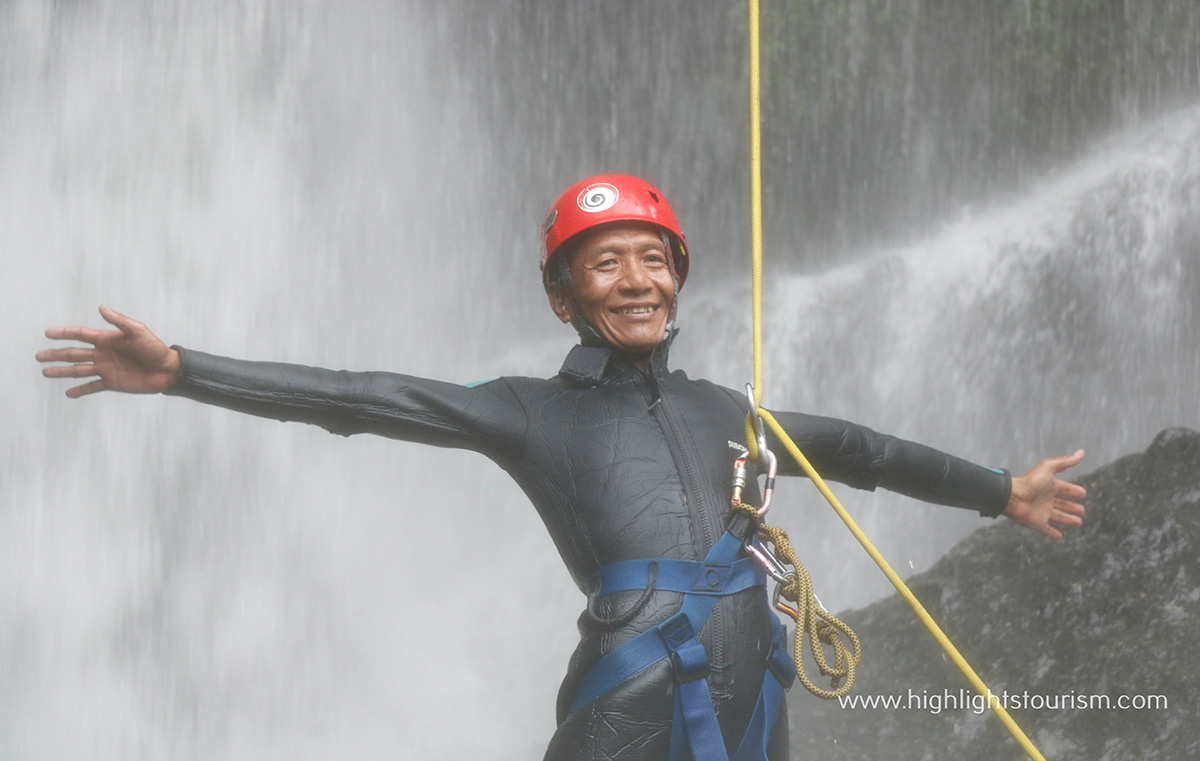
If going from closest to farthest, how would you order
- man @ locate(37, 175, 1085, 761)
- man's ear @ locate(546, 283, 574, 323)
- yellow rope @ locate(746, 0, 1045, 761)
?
man @ locate(37, 175, 1085, 761) → yellow rope @ locate(746, 0, 1045, 761) → man's ear @ locate(546, 283, 574, 323)

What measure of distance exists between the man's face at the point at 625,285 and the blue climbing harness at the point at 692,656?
0.52m

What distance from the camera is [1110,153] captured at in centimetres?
765

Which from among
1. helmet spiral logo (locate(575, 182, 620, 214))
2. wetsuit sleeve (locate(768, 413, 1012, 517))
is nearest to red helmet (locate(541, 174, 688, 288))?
helmet spiral logo (locate(575, 182, 620, 214))

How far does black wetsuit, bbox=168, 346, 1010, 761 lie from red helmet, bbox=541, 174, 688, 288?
0.88ft

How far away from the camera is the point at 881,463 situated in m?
2.89

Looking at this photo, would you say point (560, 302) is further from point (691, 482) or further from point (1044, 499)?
point (1044, 499)

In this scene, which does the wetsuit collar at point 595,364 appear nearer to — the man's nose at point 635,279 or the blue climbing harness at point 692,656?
the man's nose at point 635,279

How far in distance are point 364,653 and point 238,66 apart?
393 cm

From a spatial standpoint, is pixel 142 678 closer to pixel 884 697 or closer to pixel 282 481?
pixel 282 481

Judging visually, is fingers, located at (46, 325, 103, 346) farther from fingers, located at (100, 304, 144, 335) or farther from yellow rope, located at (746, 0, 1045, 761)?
yellow rope, located at (746, 0, 1045, 761)

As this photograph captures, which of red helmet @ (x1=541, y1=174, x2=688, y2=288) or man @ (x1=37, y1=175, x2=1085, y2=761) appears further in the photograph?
red helmet @ (x1=541, y1=174, x2=688, y2=288)

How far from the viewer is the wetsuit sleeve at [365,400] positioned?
2395mm

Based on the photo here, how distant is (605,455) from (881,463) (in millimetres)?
714

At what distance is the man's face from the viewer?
273 cm
